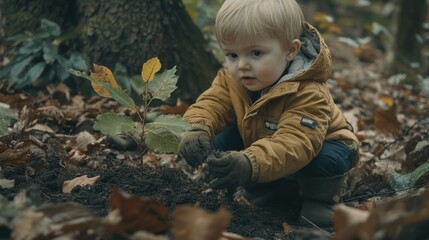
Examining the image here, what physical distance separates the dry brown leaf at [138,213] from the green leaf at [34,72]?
2.46 metres

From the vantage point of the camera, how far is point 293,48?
2922 mm

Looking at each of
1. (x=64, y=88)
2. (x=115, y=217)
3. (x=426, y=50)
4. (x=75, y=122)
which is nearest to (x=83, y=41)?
(x=64, y=88)

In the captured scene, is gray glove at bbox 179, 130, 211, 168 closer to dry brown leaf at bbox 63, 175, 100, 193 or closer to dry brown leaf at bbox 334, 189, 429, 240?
dry brown leaf at bbox 63, 175, 100, 193

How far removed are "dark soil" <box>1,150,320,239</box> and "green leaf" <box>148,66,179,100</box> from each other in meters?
0.38

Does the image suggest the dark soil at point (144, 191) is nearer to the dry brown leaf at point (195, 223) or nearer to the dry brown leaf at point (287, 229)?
the dry brown leaf at point (287, 229)

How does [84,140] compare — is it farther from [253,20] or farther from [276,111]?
[253,20]

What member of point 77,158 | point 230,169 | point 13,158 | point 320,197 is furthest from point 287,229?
point 13,158

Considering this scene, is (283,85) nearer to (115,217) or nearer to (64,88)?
(115,217)

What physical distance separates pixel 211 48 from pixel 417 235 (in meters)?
3.12

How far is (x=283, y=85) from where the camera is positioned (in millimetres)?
2820

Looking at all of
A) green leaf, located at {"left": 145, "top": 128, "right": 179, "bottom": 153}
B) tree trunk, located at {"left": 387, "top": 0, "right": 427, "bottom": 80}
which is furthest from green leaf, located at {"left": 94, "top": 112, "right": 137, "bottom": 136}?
tree trunk, located at {"left": 387, "top": 0, "right": 427, "bottom": 80}

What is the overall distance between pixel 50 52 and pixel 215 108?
159cm

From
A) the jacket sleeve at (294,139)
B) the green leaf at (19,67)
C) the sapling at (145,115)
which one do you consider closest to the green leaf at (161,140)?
the sapling at (145,115)

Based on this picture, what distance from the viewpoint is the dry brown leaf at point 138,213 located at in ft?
5.83
